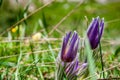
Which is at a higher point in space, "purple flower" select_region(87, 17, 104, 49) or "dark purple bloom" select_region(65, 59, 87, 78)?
"purple flower" select_region(87, 17, 104, 49)

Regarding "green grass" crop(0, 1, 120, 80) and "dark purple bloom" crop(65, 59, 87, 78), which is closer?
"dark purple bloom" crop(65, 59, 87, 78)

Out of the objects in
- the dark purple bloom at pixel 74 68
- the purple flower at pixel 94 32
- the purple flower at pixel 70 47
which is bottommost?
the dark purple bloom at pixel 74 68

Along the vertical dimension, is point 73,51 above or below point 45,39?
below

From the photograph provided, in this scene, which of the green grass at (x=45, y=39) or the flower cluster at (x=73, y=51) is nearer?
the flower cluster at (x=73, y=51)

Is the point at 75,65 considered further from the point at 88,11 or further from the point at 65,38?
the point at 88,11

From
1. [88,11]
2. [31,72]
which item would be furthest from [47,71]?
[88,11]

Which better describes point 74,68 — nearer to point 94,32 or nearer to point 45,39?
point 94,32

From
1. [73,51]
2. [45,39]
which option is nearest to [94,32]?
[73,51]

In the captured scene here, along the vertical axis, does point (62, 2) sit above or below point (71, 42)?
above
